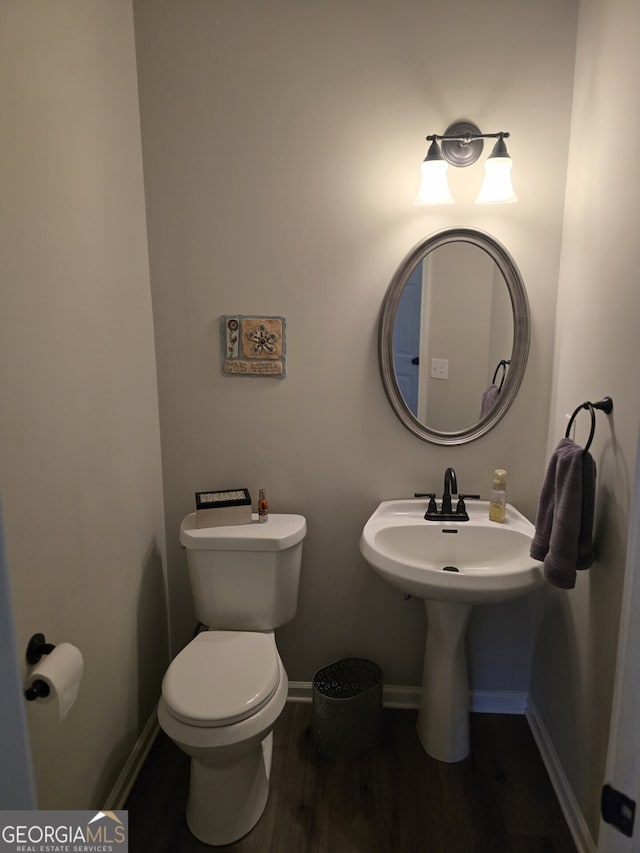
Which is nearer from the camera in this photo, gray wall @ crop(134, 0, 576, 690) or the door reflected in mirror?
gray wall @ crop(134, 0, 576, 690)

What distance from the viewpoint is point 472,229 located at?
72.8 inches

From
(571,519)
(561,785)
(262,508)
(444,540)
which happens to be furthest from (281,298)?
(561,785)

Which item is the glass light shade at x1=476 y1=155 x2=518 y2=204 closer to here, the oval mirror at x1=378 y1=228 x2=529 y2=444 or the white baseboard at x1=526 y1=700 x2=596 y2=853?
the oval mirror at x1=378 y1=228 x2=529 y2=444

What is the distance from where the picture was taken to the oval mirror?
6.17ft

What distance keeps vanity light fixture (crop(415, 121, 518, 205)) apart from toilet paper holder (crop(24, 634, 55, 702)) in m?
1.58

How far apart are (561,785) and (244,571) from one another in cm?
120

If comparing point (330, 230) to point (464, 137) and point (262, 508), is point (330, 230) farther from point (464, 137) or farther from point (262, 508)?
point (262, 508)

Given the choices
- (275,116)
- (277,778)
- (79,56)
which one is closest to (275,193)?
(275,116)

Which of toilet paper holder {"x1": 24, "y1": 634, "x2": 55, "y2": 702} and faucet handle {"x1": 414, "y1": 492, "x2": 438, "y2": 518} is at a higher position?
faucet handle {"x1": 414, "y1": 492, "x2": 438, "y2": 518}

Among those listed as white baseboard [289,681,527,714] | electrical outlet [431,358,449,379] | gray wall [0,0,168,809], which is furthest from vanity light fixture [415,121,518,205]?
white baseboard [289,681,527,714]

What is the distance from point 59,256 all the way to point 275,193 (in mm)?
795

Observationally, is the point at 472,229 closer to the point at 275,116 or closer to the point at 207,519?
the point at 275,116

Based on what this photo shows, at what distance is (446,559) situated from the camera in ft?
6.32

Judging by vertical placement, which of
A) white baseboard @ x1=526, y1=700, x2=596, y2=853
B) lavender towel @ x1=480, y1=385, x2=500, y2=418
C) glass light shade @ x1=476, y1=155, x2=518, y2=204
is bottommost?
white baseboard @ x1=526, y1=700, x2=596, y2=853
